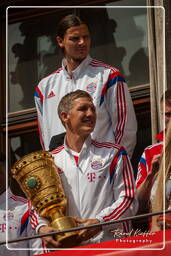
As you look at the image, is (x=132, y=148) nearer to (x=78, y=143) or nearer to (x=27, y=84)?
(x=78, y=143)

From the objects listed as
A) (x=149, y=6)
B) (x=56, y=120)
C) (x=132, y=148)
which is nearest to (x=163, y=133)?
(x=132, y=148)

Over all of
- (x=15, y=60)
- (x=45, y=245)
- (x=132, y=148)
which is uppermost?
(x=15, y=60)

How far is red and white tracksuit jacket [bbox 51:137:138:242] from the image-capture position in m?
8.23

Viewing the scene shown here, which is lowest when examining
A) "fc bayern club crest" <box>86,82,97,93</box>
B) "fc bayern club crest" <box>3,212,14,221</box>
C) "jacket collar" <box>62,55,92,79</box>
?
"fc bayern club crest" <box>3,212,14,221</box>

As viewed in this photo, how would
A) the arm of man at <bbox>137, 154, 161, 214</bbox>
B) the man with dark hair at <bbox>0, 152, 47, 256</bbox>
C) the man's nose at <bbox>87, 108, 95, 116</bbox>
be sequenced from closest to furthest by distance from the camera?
the arm of man at <bbox>137, 154, 161, 214</bbox> → the man with dark hair at <bbox>0, 152, 47, 256</bbox> → the man's nose at <bbox>87, 108, 95, 116</bbox>

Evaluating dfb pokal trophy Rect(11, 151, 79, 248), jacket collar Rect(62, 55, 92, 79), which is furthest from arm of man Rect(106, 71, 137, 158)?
dfb pokal trophy Rect(11, 151, 79, 248)

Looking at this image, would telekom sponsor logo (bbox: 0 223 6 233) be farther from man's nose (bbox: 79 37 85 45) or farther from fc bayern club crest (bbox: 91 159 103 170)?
man's nose (bbox: 79 37 85 45)

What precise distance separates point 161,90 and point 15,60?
4.90 feet

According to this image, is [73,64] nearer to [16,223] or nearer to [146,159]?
[146,159]

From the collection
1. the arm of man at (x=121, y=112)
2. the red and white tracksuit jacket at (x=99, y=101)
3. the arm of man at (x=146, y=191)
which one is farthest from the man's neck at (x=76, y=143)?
the arm of man at (x=146, y=191)

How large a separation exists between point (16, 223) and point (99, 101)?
107cm

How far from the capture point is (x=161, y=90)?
31.7 feet

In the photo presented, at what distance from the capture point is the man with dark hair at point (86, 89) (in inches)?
348

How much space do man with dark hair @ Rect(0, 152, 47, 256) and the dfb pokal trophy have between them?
0.13 metres
